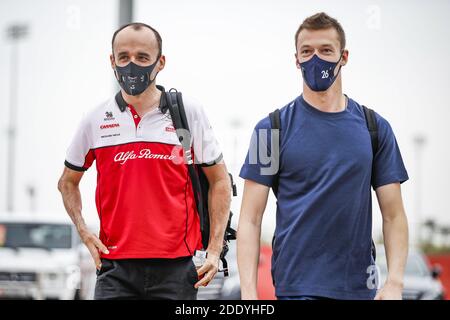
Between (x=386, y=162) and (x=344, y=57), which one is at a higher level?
(x=344, y=57)

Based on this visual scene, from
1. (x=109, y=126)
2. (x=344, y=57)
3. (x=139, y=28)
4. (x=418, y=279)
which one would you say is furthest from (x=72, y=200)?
(x=418, y=279)

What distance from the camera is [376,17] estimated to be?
5.27m

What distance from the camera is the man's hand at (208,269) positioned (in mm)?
4656

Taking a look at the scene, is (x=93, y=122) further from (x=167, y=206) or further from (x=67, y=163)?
(x=167, y=206)

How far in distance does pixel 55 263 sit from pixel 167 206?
7898 millimetres

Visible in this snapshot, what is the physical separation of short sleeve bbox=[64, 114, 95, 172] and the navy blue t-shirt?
0.98 metres

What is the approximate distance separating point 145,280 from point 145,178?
49 centimetres

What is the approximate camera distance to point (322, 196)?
4078 millimetres

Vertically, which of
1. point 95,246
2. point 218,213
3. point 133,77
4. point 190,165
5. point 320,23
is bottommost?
point 95,246

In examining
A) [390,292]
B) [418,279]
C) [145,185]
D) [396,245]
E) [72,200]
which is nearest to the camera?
[390,292]

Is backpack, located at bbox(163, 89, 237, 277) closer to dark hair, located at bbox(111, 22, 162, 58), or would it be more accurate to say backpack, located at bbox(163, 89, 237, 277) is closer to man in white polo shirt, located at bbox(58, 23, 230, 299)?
man in white polo shirt, located at bbox(58, 23, 230, 299)

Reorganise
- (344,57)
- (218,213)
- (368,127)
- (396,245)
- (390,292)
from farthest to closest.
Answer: (218,213), (344,57), (368,127), (396,245), (390,292)

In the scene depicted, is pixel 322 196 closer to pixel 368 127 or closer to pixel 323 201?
pixel 323 201

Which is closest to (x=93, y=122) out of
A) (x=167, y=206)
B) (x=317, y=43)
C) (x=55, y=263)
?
(x=167, y=206)
